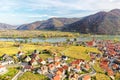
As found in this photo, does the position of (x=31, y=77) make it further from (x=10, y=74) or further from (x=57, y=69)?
(x=57, y=69)

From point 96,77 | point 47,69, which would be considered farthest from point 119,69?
point 47,69

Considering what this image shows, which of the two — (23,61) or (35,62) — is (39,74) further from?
(23,61)

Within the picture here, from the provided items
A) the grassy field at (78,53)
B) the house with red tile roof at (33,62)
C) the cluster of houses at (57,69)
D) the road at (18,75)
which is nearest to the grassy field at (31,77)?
the road at (18,75)

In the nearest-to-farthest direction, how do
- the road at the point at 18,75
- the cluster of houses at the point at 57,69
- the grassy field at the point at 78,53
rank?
the road at the point at 18,75 < the cluster of houses at the point at 57,69 < the grassy field at the point at 78,53

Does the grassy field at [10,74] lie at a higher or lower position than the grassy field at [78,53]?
higher

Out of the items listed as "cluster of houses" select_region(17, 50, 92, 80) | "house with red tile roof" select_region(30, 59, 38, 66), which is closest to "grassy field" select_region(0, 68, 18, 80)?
"cluster of houses" select_region(17, 50, 92, 80)

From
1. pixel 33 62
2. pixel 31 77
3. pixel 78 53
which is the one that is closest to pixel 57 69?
pixel 31 77

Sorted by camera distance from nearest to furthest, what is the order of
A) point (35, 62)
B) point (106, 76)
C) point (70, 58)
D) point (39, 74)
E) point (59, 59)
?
point (39, 74) → point (106, 76) → point (35, 62) → point (59, 59) → point (70, 58)

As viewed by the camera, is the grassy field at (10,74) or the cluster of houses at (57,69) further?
the cluster of houses at (57,69)

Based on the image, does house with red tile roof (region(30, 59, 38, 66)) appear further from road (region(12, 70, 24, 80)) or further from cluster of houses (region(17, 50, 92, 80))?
road (region(12, 70, 24, 80))

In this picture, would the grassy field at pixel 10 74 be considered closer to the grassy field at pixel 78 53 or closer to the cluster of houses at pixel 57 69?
the cluster of houses at pixel 57 69

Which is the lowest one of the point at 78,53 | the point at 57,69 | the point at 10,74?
the point at 78,53
